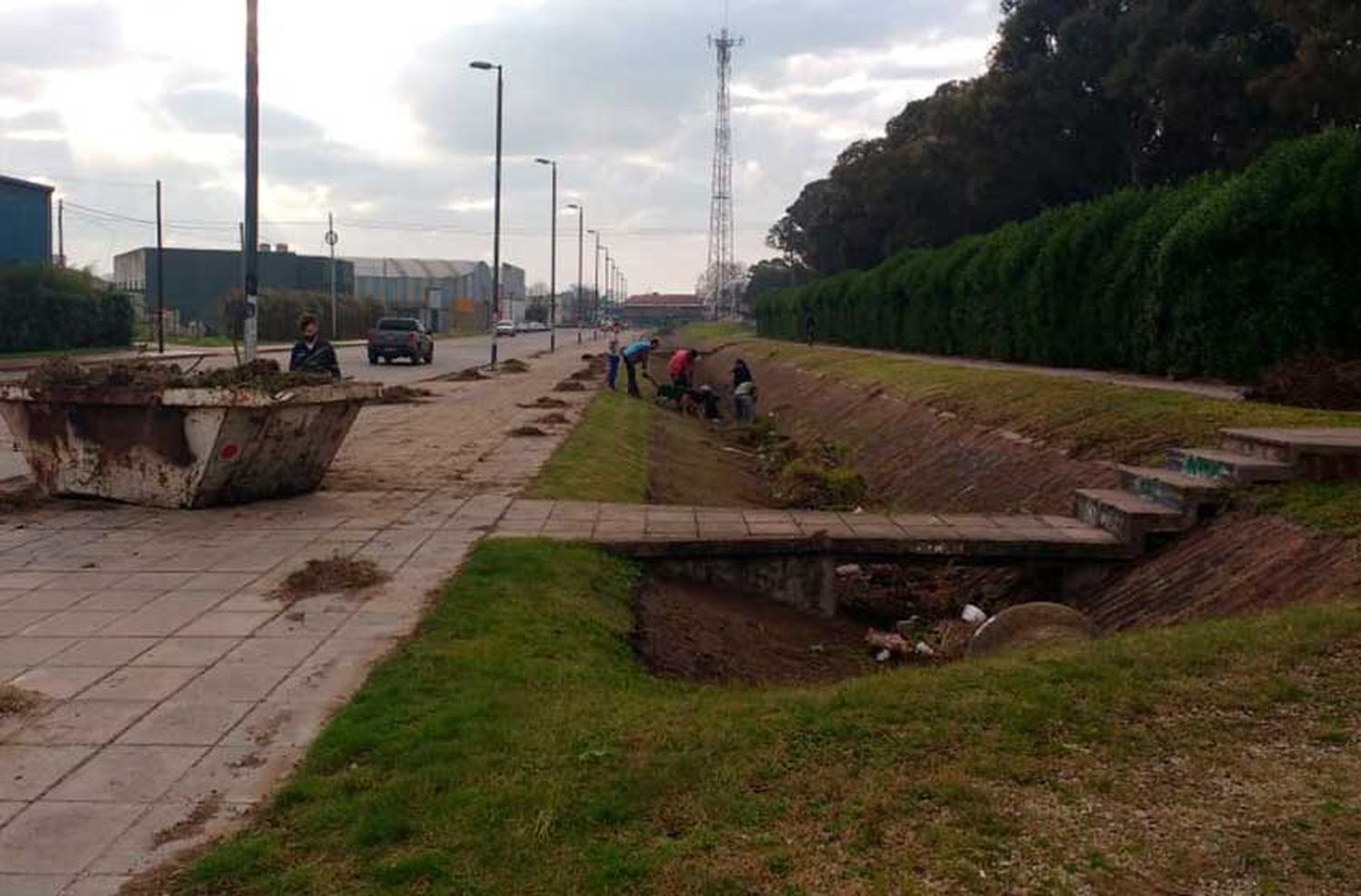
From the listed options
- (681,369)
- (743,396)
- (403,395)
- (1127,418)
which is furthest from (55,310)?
(1127,418)

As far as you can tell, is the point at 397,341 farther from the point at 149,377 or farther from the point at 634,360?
the point at 149,377

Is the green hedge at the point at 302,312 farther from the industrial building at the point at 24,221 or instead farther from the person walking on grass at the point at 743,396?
the person walking on grass at the point at 743,396

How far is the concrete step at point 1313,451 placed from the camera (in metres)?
8.61

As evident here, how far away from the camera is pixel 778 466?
2117 cm

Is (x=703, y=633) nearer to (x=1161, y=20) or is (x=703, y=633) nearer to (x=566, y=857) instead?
(x=566, y=857)

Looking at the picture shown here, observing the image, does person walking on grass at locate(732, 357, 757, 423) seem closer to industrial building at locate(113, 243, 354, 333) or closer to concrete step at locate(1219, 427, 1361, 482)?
concrete step at locate(1219, 427, 1361, 482)

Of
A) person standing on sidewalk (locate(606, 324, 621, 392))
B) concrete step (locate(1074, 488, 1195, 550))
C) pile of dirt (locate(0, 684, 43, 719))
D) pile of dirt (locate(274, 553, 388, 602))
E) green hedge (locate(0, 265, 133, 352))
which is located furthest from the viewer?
green hedge (locate(0, 265, 133, 352))

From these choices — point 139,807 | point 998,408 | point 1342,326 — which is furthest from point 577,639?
point 1342,326

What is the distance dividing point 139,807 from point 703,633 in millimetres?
4209

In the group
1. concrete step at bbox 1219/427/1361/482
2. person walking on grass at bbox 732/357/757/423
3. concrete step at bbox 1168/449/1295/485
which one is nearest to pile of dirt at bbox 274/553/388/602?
concrete step at bbox 1168/449/1295/485

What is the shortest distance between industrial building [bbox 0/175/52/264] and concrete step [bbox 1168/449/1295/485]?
53.4 meters

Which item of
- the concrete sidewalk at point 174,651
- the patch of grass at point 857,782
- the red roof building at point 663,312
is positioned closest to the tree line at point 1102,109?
the concrete sidewalk at point 174,651

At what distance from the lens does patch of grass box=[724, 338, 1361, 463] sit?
1162 cm

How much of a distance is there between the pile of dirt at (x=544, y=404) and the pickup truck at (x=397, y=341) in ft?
56.3
